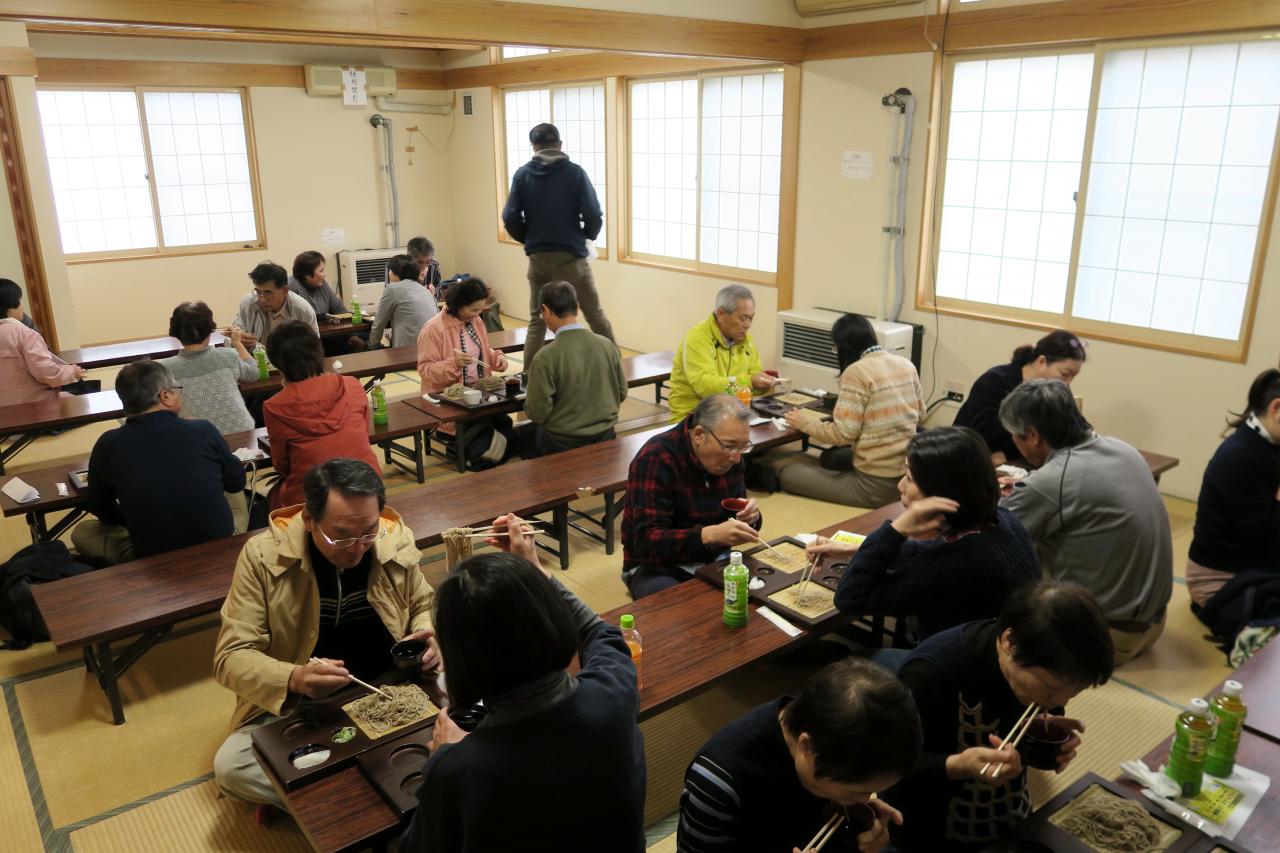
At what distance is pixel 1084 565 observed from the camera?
10.9 ft

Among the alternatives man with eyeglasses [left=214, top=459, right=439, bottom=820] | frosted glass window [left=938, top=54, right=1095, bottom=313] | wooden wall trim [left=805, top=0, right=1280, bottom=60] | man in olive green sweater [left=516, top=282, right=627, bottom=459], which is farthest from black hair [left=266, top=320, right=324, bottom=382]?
wooden wall trim [left=805, top=0, right=1280, bottom=60]

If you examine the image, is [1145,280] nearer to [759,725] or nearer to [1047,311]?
[1047,311]

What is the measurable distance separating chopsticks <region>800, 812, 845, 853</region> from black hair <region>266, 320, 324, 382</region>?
10.4 feet

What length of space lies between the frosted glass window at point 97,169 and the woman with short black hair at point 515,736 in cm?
929

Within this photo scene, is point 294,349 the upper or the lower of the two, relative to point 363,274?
upper

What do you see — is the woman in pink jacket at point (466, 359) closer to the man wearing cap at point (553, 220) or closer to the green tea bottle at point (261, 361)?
the man wearing cap at point (553, 220)

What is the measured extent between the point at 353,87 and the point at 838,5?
585 cm

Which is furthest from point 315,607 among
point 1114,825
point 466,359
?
point 466,359

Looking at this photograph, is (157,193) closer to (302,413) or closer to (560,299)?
(560,299)

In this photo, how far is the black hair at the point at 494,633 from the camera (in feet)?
4.82

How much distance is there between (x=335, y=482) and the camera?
2420mm

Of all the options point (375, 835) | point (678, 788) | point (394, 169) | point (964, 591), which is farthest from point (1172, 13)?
point (394, 169)

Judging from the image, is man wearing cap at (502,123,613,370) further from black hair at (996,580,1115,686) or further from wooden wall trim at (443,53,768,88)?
black hair at (996,580,1115,686)

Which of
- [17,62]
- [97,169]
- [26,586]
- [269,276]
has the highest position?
[17,62]
